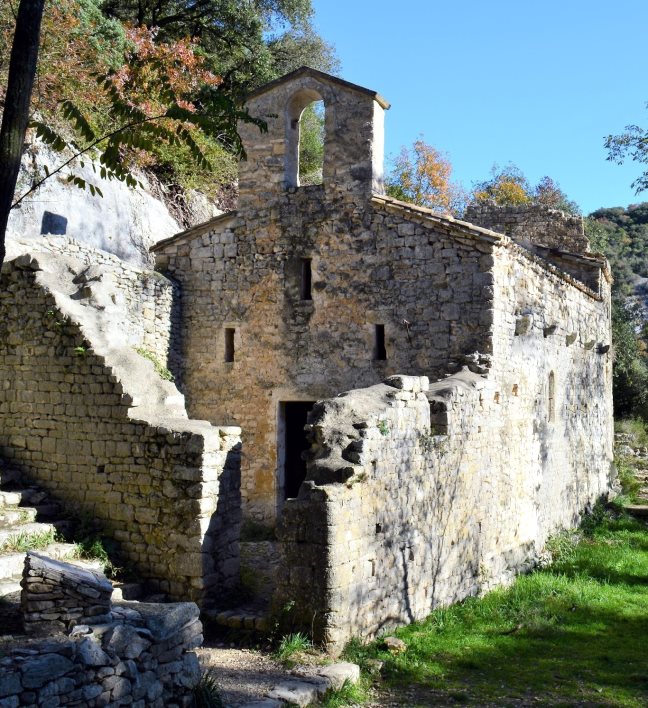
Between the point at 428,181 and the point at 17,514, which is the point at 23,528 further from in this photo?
the point at 428,181

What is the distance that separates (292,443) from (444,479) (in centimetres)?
390

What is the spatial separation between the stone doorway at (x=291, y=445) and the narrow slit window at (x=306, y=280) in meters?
1.86

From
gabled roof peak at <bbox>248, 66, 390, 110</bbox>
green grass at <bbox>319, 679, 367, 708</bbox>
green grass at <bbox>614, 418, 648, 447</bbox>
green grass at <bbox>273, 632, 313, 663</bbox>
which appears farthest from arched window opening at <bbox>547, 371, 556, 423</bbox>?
green grass at <bbox>614, 418, 648, 447</bbox>

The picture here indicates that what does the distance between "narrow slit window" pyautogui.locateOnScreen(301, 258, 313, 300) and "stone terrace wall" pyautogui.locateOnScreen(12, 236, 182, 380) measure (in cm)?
236

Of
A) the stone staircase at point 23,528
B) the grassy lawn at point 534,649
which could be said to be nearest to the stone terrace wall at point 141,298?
the stone staircase at point 23,528

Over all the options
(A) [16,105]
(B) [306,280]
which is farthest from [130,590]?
(B) [306,280]

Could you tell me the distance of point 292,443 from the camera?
515 inches

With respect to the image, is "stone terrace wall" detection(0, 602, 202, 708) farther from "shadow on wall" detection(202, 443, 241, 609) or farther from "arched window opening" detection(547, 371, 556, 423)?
"arched window opening" detection(547, 371, 556, 423)

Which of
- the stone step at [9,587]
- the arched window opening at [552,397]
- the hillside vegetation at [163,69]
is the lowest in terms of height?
the stone step at [9,587]

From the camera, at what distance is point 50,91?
47.5 ft

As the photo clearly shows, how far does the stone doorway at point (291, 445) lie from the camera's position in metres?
12.8

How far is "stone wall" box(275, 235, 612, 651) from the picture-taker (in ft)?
25.1

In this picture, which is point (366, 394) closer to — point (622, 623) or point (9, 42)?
point (622, 623)

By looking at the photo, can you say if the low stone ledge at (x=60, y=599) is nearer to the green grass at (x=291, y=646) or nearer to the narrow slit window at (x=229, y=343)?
the green grass at (x=291, y=646)
